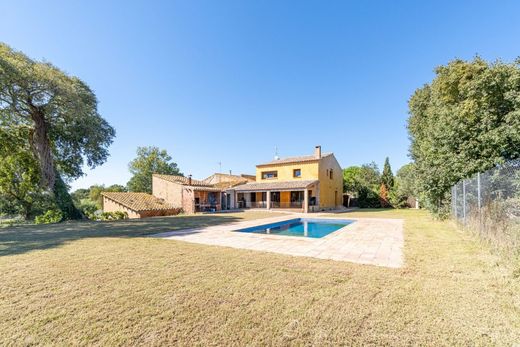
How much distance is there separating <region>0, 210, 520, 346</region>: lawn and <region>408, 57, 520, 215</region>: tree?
21.9 ft

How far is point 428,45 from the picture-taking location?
14.2 meters

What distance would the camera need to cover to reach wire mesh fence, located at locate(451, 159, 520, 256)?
18.2 feet

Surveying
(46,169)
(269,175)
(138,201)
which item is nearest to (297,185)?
(269,175)

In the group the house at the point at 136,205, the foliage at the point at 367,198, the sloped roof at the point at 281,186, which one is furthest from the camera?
the foliage at the point at 367,198

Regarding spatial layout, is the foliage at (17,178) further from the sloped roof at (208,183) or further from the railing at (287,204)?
the railing at (287,204)

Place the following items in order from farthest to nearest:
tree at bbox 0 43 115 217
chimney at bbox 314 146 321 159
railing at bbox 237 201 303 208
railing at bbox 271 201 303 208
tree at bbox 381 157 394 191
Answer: tree at bbox 381 157 394 191, chimney at bbox 314 146 321 159, railing at bbox 237 201 303 208, railing at bbox 271 201 303 208, tree at bbox 0 43 115 217

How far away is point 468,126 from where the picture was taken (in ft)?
35.6

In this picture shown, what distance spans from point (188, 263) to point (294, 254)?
9.20ft

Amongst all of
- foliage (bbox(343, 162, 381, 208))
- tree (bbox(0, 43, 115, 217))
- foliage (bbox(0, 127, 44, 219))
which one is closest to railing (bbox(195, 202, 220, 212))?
tree (bbox(0, 43, 115, 217))

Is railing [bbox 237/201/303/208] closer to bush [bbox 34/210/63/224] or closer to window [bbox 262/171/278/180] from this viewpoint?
window [bbox 262/171/278/180]

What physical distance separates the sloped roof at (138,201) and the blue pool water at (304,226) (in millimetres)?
14241

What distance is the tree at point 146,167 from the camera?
42500 mm

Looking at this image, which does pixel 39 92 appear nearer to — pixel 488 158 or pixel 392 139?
pixel 488 158

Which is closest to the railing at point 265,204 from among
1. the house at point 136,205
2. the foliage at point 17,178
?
the house at point 136,205
